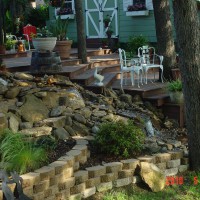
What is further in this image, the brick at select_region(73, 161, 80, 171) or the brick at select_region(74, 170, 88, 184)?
the brick at select_region(73, 161, 80, 171)

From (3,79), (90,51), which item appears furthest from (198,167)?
(90,51)

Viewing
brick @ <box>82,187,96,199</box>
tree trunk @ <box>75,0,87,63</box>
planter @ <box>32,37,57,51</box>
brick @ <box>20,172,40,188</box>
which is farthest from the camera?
tree trunk @ <box>75,0,87,63</box>

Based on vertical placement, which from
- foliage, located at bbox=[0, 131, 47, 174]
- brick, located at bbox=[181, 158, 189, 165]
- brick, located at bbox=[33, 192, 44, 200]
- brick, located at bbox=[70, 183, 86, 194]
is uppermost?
foliage, located at bbox=[0, 131, 47, 174]

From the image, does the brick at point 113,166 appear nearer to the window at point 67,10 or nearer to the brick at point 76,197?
the brick at point 76,197

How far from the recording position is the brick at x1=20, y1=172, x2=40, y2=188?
4.59 metres

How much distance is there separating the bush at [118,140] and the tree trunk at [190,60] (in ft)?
2.40

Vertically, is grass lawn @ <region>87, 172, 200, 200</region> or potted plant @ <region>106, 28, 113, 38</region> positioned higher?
potted plant @ <region>106, 28, 113, 38</region>

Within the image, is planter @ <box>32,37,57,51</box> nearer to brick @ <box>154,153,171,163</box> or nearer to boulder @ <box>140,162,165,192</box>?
brick @ <box>154,153,171,163</box>

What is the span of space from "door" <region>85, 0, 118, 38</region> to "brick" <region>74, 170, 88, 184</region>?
1032cm

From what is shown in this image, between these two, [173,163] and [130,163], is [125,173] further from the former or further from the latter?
[173,163]

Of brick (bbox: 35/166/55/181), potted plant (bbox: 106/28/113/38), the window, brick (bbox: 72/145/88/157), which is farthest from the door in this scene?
brick (bbox: 35/166/55/181)

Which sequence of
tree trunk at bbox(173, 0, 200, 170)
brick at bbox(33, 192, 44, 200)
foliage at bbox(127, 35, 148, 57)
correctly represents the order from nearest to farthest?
1. brick at bbox(33, 192, 44, 200)
2. tree trunk at bbox(173, 0, 200, 170)
3. foliage at bbox(127, 35, 148, 57)

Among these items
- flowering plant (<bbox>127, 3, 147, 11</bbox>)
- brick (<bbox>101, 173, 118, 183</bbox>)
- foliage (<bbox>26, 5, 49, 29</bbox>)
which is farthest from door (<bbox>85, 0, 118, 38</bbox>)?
brick (<bbox>101, 173, 118, 183</bbox>)

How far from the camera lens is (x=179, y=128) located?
8391 mm
